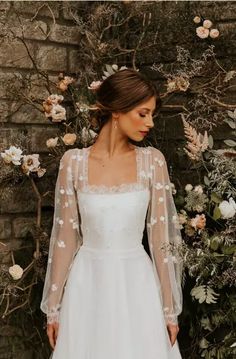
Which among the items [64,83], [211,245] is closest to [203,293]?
[211,245]

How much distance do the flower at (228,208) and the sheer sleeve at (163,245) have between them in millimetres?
271

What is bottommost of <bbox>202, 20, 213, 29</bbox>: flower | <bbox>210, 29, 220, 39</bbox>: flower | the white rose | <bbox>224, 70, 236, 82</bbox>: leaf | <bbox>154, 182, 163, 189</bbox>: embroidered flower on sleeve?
<bbox>154, 182, 163, 189</bbox>: embroidered flower on sleeve

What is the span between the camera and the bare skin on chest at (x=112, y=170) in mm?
3092

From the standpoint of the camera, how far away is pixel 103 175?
3.11 meters

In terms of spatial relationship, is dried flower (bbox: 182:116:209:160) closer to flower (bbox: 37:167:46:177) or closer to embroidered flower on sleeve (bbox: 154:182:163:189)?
embroidered flower on sleeve (bbox: 154:182:163:189)

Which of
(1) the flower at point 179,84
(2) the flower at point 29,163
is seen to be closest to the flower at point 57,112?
(2) the flower at point 29,163

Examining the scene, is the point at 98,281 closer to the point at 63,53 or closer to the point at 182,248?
the point at 182,248

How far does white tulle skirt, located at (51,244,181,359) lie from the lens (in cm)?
298

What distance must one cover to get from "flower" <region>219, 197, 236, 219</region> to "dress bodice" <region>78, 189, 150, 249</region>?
1.27 feet

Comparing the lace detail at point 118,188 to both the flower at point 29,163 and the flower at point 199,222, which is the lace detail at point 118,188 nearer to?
the flower at point 199,222

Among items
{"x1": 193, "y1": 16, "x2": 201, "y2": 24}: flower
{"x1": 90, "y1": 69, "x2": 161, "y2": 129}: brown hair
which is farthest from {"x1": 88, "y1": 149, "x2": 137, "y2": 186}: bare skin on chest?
{"x1": 193, "y1": 16, "x2": 201, "y2": 24}: flower

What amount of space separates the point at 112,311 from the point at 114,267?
20 cm

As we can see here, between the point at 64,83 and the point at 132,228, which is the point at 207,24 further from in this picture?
the point at 132,228

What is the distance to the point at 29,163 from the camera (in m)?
3.62
